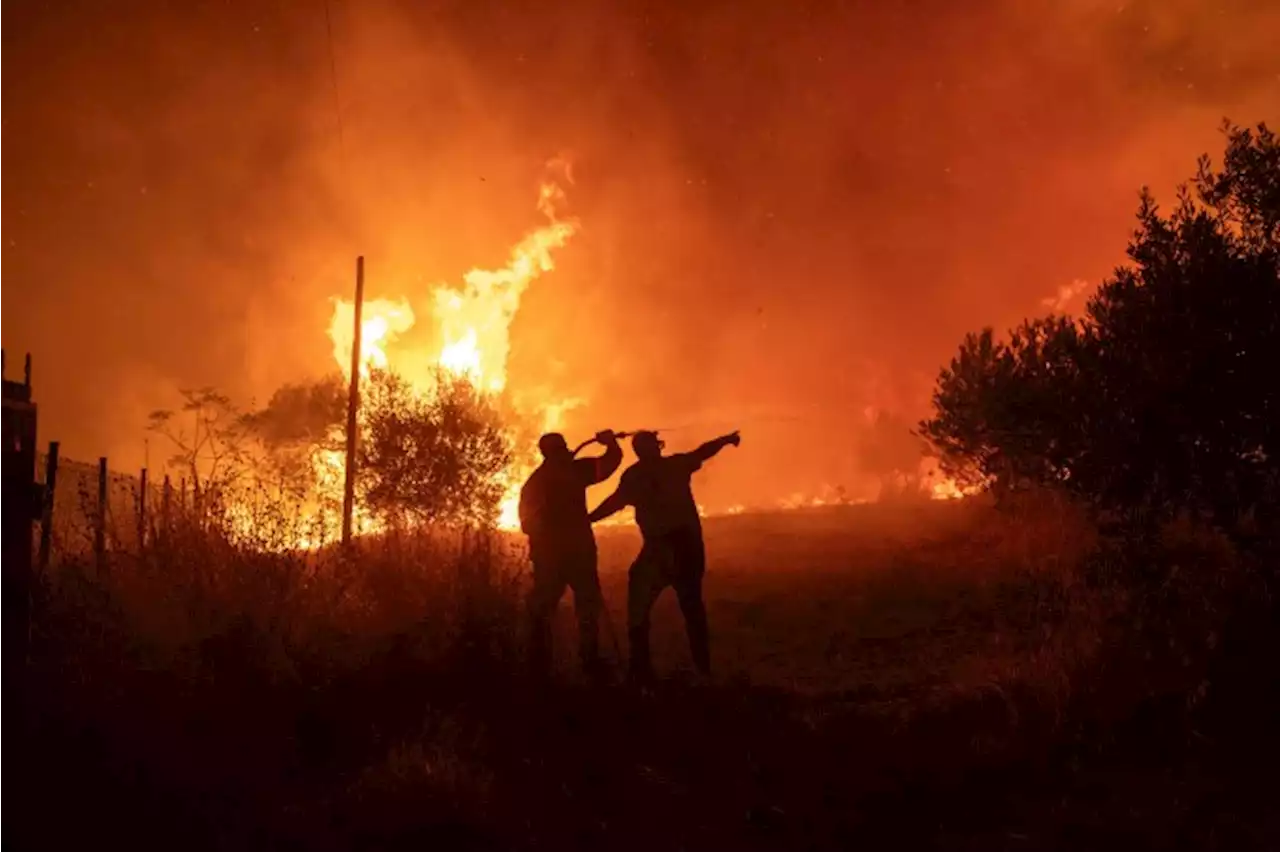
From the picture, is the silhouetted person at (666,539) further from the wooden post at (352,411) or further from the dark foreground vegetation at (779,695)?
the wooden post at (352,411)

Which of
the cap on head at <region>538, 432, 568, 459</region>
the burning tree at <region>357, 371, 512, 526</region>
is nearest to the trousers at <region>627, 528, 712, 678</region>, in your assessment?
the cap on head at <region>538, 432, 568, 459</region>

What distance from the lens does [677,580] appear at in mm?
8859

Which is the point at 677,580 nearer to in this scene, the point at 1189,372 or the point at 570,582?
the point at 570,582

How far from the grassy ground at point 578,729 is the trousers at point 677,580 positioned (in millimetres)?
496

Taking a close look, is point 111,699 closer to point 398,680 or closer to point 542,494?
point 398,680

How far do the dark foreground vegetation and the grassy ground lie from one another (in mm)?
23

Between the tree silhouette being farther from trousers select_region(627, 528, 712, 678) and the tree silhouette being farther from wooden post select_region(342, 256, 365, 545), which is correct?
wooden post select_region(342, 256, 365, 545)

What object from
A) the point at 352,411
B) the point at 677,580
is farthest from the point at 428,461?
the point at 677,580

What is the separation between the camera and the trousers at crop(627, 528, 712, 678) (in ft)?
28.6

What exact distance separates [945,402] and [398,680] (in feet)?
56.8

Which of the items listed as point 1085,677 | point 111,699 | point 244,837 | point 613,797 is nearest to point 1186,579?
point 1085,677

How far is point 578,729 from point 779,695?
201cm

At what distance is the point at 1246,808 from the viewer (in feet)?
17.0

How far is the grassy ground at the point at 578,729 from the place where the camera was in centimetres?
509
